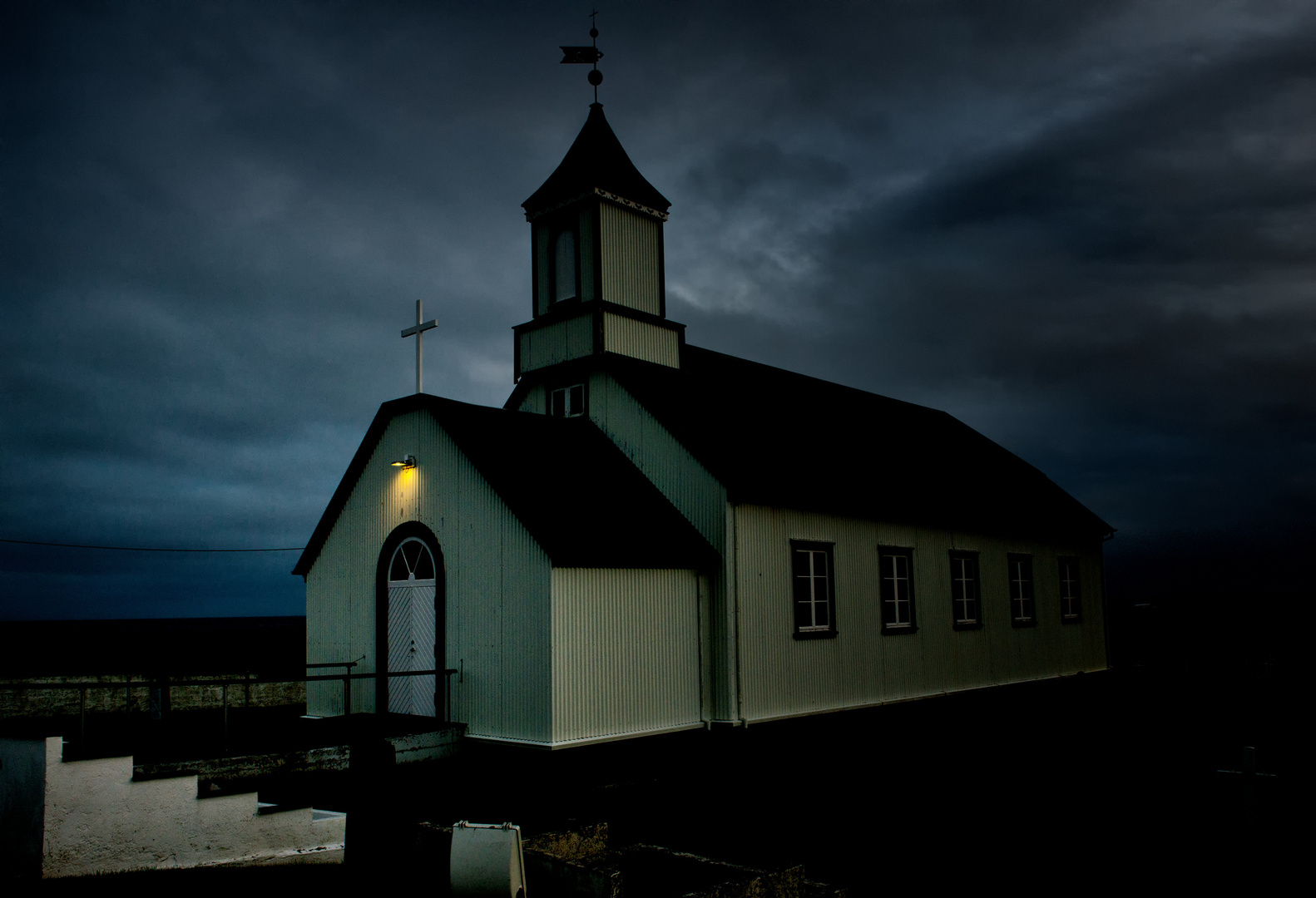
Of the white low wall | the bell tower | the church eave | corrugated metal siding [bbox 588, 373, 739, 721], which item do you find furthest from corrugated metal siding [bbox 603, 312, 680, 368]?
the white low wall

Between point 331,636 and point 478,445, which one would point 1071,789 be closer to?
point 478,445

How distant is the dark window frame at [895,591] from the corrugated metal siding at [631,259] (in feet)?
21.0

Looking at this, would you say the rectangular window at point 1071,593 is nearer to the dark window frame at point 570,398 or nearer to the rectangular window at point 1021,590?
the rectangular window at point 1021,590

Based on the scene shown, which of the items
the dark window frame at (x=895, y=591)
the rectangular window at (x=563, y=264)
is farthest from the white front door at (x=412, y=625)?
the dark window frame at (x=895, y=591)

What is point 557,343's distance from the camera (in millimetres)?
17922

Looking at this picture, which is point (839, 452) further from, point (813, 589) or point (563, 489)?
point (563, 489)

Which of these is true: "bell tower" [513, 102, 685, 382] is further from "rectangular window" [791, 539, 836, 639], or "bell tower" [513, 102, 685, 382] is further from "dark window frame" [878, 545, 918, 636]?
"dark window frame" [878, 545, 918, 636]

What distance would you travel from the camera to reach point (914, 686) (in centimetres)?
1872

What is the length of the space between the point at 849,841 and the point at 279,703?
13.4 meters

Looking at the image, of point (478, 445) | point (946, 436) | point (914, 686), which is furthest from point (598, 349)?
point (946, 436)

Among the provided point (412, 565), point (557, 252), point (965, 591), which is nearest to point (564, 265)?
point (557, 252)

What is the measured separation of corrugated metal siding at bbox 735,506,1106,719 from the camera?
50.5ft

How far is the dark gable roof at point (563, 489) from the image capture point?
43.8 ft

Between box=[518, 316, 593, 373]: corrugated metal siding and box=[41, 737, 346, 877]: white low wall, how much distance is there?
10241 millimetres
